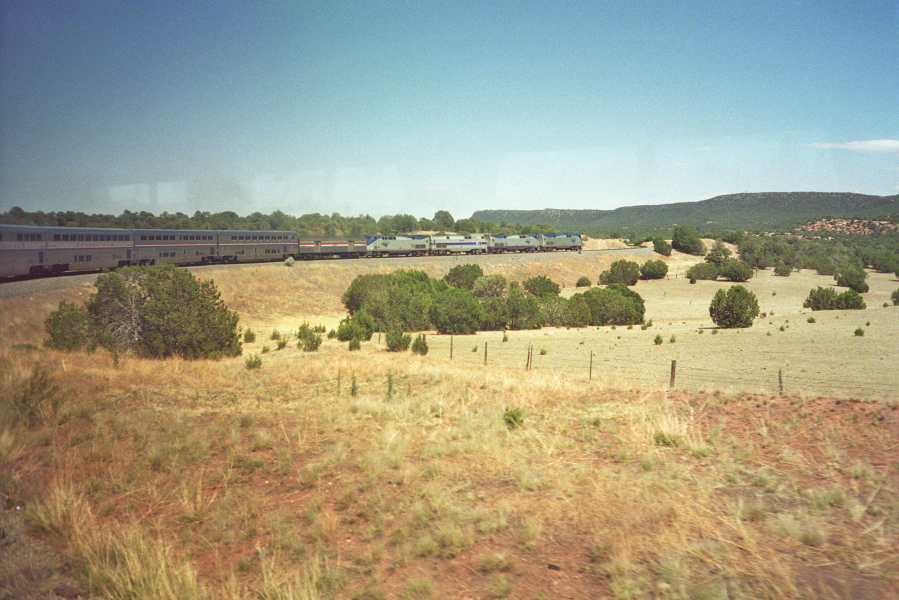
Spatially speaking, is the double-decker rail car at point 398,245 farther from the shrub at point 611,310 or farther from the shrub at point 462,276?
the shrub at point 611,310

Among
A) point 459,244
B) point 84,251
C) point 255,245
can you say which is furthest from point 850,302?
point 84,251

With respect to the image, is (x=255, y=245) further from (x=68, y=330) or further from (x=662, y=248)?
(x=662, y=248)

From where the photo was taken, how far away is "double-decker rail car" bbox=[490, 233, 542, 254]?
283 ft

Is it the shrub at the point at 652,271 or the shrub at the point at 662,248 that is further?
the shrub at the point at 662,248

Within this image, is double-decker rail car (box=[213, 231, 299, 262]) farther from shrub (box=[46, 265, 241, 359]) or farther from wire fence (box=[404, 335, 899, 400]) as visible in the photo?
→ wire fence (box=[404, 335, 899, 400])

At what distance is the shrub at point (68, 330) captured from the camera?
65.9 feet

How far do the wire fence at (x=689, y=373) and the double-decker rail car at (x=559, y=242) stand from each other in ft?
212

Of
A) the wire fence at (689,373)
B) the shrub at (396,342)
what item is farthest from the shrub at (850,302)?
the shrub at (396,342)

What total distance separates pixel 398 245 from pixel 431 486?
65579mm

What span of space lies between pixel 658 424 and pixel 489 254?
72.2 meters

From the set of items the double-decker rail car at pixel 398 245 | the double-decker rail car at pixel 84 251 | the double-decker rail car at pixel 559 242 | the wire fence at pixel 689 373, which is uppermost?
the double-decker rail car at pixel 559 242

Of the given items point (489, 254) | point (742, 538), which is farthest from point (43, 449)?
point (489, 254)

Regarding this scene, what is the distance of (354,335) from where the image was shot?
33781 mm

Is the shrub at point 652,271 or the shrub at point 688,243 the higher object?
the shrub at point 688,243
